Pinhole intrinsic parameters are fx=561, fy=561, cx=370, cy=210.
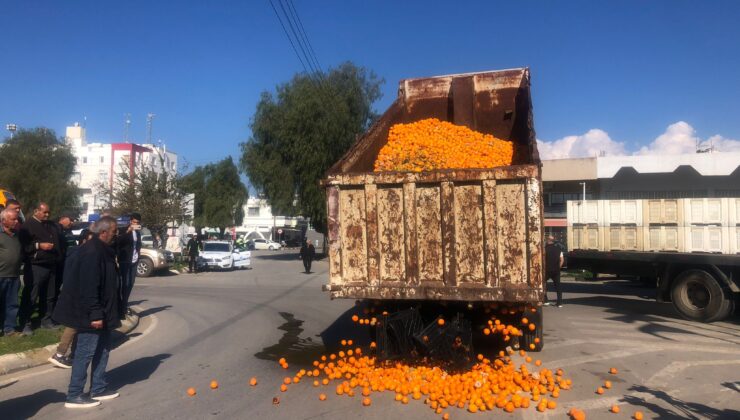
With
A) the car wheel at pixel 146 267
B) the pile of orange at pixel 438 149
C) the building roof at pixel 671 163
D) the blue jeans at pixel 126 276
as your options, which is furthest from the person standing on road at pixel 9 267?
the building roof at pixel 671 163

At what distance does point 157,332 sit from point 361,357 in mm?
4606

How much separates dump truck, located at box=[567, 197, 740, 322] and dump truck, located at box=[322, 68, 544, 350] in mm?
6348

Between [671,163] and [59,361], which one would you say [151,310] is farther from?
[671,163]

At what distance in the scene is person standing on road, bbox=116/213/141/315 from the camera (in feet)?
31.1

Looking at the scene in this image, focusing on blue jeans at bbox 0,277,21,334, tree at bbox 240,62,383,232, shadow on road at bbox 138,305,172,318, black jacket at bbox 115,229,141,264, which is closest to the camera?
blue jeans at bbox 0,277,21,334

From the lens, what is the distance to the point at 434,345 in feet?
20.1

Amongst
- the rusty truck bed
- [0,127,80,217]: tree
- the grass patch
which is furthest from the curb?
[0,127,80,217]: tree

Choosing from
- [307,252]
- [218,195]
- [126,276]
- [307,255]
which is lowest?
[307,255]

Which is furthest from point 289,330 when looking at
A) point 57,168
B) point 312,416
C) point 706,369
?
point 57,168

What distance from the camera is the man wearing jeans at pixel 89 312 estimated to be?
18.1 feet

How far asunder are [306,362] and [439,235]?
9.29 feet

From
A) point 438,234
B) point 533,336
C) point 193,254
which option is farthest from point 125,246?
point 193,254

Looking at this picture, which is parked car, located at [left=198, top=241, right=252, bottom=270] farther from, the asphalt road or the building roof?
the building roof

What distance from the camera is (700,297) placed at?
35.9 ft
